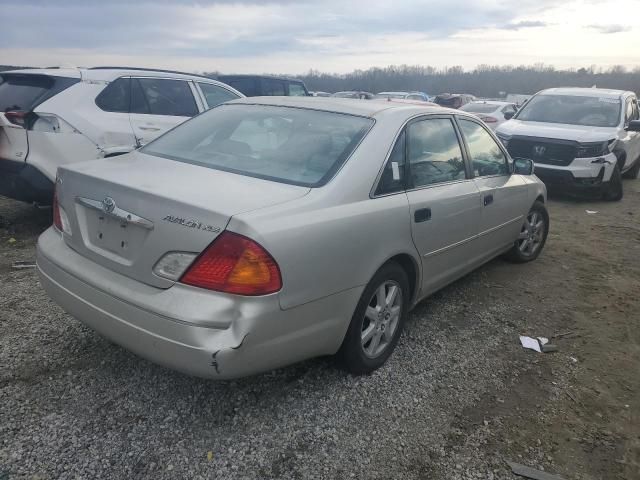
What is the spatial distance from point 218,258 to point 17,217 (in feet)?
16.2

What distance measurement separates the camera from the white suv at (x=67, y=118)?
491 cm

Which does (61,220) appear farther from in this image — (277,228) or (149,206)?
(277,228)

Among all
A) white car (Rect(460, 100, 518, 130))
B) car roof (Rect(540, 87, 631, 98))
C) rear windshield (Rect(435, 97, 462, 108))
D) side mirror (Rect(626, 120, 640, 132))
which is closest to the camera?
side mirror (Rect(626, 120, 640, 132))

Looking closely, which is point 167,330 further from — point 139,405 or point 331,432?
point 331,432

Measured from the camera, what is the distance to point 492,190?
13.5 feet

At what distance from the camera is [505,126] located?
9.42 meters

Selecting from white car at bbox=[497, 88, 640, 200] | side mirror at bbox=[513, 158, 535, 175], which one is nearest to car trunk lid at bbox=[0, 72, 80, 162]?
side mirror at bbox=[513, 158, 535, 175]

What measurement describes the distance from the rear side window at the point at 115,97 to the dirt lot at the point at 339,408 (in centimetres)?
226

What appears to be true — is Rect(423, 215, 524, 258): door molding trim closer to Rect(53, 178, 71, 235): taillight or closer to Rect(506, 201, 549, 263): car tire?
Rect(506, 201, 549, 263): car tire

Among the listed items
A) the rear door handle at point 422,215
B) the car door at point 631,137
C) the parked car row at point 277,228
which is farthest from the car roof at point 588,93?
the rear door handle at point 422,215

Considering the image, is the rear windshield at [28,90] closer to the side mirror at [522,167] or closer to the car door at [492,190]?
the car door at [492,190]

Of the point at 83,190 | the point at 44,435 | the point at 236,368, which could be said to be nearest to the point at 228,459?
the point at 236,368

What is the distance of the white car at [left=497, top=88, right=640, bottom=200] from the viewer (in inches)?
328

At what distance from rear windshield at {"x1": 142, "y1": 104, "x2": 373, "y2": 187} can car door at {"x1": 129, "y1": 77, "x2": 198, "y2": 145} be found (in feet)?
7.59
